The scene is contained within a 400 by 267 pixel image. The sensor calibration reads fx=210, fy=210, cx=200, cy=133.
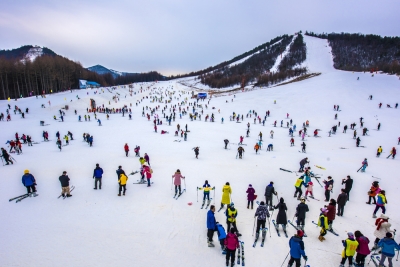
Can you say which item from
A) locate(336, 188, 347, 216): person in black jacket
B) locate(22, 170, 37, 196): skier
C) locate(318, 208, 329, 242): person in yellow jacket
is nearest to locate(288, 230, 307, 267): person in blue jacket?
locate(318, 208, 329, 242): person in yellow jacket

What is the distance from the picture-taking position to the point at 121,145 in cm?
2142

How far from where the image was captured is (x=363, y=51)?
124375 mm

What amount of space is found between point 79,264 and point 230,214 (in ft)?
15.6

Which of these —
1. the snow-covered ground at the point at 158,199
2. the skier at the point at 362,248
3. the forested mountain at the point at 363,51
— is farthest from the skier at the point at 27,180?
the forested mountain at the point at 363,51

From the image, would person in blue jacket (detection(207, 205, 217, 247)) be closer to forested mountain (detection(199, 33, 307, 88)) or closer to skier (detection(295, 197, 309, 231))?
skier (detection(295, 197, 309, 231))

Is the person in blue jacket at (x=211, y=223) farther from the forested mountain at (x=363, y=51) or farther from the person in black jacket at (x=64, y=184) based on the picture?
the forested mountain at (x=363, y=51)

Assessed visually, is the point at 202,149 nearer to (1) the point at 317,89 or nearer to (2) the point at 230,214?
(2) the point at 230,214

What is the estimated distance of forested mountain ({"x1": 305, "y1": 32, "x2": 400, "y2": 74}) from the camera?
106 m

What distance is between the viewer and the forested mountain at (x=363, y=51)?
106250 mm

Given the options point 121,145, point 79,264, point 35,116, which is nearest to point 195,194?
point 79,264

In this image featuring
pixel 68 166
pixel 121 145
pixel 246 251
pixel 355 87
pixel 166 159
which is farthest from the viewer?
pixel 355 87

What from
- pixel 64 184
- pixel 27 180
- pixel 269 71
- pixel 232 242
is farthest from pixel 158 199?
pixel 269 71

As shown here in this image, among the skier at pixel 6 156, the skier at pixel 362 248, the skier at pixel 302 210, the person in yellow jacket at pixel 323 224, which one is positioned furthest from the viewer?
the skier at pixel 6 156

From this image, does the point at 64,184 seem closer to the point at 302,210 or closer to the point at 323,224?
the point at 302,210
